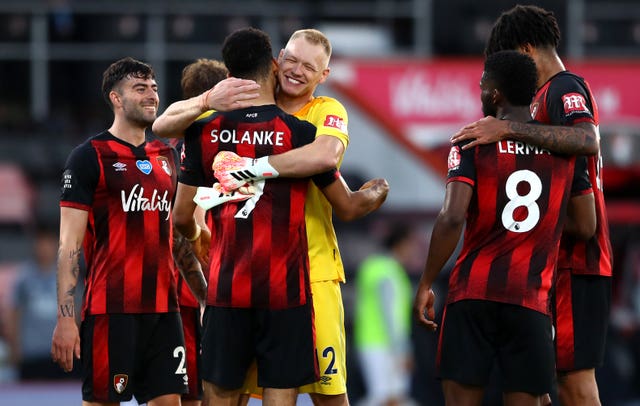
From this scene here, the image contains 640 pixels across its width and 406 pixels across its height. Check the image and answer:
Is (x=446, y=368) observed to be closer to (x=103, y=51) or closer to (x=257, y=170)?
(x=257, y=170)

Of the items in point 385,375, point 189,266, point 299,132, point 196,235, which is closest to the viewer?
point 299,132

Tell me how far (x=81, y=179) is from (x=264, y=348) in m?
1.43

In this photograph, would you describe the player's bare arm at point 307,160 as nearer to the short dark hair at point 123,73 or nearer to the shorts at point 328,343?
the shorts at point 328,343

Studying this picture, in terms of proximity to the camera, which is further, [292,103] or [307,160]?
[292,103]

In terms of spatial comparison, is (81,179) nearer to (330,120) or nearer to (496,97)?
(330,120)

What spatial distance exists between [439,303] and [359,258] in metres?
1.06

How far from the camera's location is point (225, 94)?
5.35 m

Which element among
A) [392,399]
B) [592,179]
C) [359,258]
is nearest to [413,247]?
[359,258]

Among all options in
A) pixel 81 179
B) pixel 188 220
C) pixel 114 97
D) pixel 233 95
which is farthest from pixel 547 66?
pixel 81 179

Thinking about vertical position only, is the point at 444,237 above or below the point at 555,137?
below

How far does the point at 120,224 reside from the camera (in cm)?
619

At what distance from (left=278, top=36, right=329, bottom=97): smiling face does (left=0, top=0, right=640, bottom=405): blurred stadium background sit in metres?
6.31

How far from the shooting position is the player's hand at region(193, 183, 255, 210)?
17.7ft

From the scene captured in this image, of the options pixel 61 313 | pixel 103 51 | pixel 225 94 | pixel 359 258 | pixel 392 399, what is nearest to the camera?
pixel 225 94
